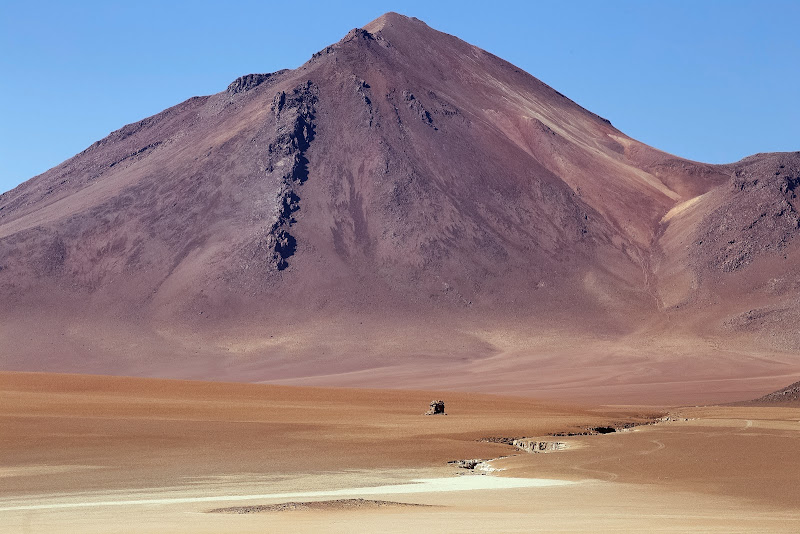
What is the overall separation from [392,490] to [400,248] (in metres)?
104

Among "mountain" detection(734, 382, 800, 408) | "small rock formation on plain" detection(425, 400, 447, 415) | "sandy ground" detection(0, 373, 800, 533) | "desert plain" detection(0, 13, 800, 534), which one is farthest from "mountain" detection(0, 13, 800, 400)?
"sandy ground" detection(0, 373, 800, 533)

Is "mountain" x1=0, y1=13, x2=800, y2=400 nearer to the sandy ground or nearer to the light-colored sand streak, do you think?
the sandy ground

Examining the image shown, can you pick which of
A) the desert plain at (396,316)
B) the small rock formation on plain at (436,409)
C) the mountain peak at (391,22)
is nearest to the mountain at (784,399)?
the desert plain at (396,316)

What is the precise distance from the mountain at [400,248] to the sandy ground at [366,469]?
136 feet

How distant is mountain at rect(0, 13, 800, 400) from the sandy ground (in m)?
41.5

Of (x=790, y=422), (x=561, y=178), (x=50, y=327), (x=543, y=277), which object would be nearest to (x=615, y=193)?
(x=561, y=178)

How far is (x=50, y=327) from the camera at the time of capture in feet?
370

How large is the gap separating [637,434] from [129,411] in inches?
708

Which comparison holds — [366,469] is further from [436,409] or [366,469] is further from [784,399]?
[784,399]

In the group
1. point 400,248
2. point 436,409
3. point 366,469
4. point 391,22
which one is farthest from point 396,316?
point 366,469

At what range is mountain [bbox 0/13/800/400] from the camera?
335 ft

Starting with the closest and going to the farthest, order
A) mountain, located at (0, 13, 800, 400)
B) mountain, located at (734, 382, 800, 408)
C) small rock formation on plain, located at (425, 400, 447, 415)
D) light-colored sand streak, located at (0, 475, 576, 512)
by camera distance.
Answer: light-colored sand streak, located at (0, 475, 576, 512)
small rock formation on plain, located at (425, 400, 447, 415)
mountain, located at (734, 382, 800, 408)
mountain, located at (0, 13, 800, 400)

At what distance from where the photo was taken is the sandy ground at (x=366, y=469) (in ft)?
59.4

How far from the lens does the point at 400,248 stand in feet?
417
